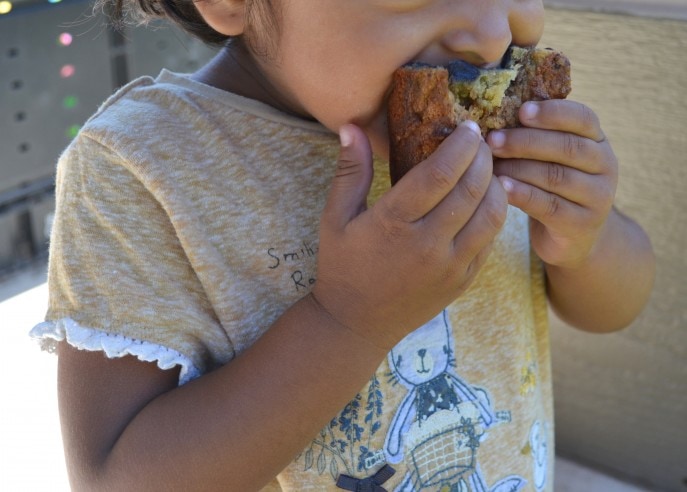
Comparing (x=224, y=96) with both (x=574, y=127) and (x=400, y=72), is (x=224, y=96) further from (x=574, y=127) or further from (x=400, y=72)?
(x=574, y=127)

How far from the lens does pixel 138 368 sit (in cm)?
128

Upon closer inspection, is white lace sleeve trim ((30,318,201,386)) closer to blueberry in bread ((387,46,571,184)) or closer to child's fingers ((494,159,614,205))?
blueberry in bread ((387,46,571,184))

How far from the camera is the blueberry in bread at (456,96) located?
1.23 metres

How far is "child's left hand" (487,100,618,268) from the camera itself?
4.32ft

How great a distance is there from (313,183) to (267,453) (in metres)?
0.46

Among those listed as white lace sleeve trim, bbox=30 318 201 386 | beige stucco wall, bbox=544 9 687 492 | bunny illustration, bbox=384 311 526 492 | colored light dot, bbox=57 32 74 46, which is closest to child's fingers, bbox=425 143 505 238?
bunny illustration, bbox=384 311 526 492

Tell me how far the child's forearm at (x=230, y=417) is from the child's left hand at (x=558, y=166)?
35 centimetres

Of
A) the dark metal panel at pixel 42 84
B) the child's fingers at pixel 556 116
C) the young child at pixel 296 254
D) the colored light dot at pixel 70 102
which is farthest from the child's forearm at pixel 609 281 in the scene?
the colored light dot at pixel 70 102

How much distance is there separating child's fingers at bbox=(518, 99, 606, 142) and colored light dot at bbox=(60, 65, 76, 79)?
2.70 m

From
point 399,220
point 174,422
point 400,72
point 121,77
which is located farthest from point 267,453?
point 121,77

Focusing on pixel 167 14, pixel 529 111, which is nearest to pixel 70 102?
pixel 167 14

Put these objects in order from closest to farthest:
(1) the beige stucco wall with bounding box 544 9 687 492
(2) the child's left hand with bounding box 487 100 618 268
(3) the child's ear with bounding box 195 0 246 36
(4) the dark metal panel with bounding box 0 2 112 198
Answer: (2) the child's left hand with bounding box 487 100 618 268 → (3) the child's ear with bounding box 195 0 246 36 → (1) the beige stucco wall with bounding box 544 9 687 492 → (4) the dark metal panel with bounding box 0 2 112 198

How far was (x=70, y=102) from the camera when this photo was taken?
11.9ft

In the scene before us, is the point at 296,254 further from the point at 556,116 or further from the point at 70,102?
the point at 70,102
